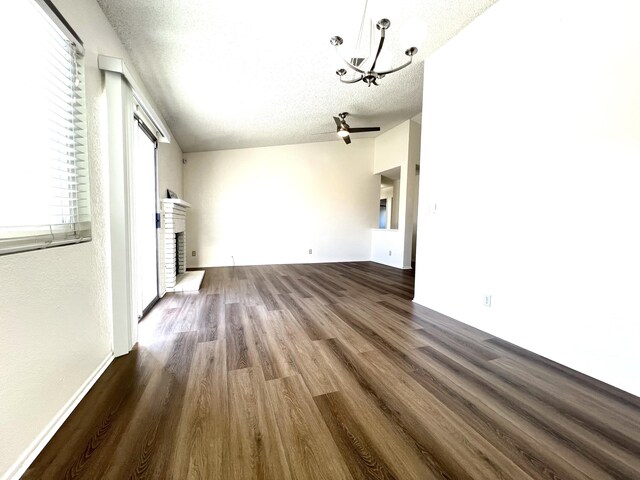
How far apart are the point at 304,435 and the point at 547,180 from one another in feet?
7.49

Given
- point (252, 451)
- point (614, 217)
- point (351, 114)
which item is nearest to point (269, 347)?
point (252, 451)

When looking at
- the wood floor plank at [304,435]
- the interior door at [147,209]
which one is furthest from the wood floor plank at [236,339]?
the interior door at [147,209]

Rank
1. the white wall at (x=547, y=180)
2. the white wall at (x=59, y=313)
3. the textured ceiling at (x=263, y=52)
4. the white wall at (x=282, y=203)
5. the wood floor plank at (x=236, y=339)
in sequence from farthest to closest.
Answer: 1. the white wall at (x=282, y=203)
2. the textured ceiling at (x=263, y=52)
3. the wood floor plank at (x=236, y=339)
4. the white wall at (x=547, y=180)
5. the white wall at (x=59, y=313)

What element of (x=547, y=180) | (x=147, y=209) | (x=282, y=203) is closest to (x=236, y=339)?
(x=147, y=209)

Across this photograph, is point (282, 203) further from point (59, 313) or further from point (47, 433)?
point (47, 433)

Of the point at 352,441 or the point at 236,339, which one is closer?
the point at 352,441

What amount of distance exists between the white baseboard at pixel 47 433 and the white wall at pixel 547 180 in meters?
2.88

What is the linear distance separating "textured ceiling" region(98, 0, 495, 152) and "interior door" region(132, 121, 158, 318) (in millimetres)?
720

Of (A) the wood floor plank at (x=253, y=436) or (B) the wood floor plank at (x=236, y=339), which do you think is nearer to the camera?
(A) the wood floor plank at (x=253, y=436)

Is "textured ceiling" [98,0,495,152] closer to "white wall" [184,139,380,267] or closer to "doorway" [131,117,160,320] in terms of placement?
"doorway" [131,117,160,320]

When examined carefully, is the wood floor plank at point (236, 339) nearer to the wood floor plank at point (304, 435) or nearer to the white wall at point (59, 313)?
the wood floor plank at point (304, 435)

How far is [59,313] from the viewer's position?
1147mm

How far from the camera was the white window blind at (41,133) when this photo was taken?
2.93 ft

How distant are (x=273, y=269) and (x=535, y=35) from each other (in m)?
4.64
